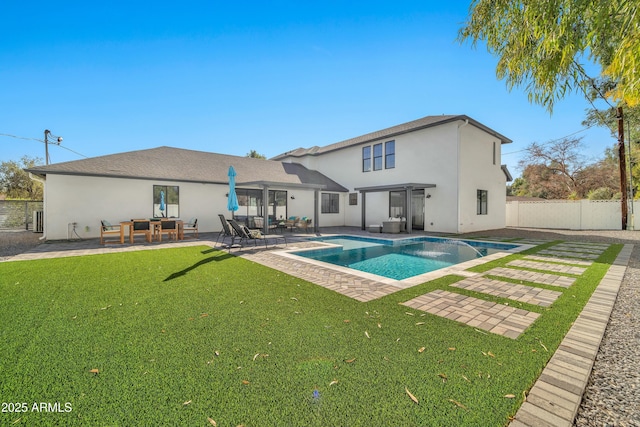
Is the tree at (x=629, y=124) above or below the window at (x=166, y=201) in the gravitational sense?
above

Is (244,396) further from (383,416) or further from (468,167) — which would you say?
(468,167)

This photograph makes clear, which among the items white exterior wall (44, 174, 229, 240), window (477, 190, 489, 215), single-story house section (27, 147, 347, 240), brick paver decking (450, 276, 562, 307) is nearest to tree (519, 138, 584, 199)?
window (477, 190, 489, 215)

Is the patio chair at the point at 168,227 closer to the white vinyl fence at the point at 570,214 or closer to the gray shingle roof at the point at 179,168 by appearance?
the gray shingle roof at the point at 179,168

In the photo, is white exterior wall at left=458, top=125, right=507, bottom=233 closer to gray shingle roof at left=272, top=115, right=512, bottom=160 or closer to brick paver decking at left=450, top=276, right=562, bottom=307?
gray shingle roof at left=272, top=115, right=512, bottom=160

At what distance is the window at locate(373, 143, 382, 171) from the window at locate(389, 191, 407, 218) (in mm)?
2094

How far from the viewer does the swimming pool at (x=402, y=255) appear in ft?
23.5

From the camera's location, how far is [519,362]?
2443mm

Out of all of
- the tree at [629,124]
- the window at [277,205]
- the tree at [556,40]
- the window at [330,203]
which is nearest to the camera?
the tree at [556,40]

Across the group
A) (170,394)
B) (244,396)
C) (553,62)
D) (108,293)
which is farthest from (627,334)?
(108,293)

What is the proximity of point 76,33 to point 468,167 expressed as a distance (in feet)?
62.6

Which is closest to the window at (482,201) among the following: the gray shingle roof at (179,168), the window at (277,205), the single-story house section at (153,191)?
the gray shingle roof at (179,168)

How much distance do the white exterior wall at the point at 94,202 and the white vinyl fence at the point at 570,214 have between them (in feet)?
74.0

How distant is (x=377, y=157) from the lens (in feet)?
60.0

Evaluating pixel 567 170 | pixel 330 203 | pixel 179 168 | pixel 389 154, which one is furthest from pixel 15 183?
pixel 567 170
